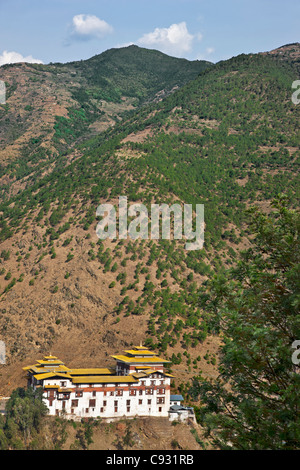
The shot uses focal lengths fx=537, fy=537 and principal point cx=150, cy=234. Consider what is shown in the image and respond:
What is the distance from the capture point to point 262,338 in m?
13.7

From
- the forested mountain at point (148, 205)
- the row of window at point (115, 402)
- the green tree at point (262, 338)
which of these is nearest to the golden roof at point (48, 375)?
the row of window at point (115, 402)

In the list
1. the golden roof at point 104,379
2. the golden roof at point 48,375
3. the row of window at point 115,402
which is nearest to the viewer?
the golden roof at point 48,375

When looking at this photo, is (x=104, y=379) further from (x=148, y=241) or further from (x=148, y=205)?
(x=148, y=205)

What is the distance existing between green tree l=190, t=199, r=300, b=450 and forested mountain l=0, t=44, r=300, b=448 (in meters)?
29.1

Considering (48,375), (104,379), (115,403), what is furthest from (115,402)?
(48,375)

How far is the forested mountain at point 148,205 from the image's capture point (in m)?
69.4

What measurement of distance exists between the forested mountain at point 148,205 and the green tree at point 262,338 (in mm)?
29053

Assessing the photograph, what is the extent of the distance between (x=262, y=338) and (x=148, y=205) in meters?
74.7

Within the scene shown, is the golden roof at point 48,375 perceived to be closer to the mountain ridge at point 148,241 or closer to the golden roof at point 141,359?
the golden roof at point 141,359

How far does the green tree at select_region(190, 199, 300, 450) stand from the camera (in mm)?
13453
